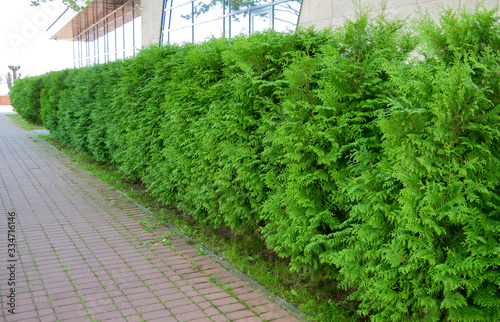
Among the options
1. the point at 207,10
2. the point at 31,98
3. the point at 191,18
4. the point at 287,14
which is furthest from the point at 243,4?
the point at 31,98

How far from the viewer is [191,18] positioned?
725 inches

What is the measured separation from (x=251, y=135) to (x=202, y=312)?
79.4 inches

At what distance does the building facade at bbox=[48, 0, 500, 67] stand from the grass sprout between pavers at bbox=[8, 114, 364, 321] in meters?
2.77

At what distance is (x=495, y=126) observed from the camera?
8.91 ft

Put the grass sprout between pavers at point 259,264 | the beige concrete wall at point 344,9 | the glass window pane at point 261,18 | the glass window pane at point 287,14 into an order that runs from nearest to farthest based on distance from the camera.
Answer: the grass sprout between pavers at point 259,264 < the beige concrete wall at point 344,9 < the glass window pane at point 287,14 < the glass window pane at point 261,18

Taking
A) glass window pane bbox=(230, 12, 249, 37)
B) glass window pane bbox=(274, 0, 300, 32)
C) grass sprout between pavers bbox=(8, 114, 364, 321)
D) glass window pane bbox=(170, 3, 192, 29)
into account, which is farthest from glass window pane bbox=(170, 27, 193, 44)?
grass sprout between pavers bbox=(8, 114, 364, 321)

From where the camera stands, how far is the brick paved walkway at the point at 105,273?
3.89m

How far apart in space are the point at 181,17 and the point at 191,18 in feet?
2.79

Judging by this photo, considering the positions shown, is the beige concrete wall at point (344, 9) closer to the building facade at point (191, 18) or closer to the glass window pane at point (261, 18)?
the building facade at point (191, 18)

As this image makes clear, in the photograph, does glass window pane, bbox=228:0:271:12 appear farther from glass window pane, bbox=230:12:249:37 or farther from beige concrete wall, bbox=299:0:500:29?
beige concrete wall, bbox=299:0:500:29

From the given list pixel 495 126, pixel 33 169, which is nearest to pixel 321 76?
pixel 495 126

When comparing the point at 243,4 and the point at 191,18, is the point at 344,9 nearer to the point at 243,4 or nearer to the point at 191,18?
the point at 243,4

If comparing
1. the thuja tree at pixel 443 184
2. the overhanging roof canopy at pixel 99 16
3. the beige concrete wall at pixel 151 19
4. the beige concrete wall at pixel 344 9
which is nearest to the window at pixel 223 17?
the beige concrete wall at pixel 151 19

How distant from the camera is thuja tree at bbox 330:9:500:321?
273 centimetres
